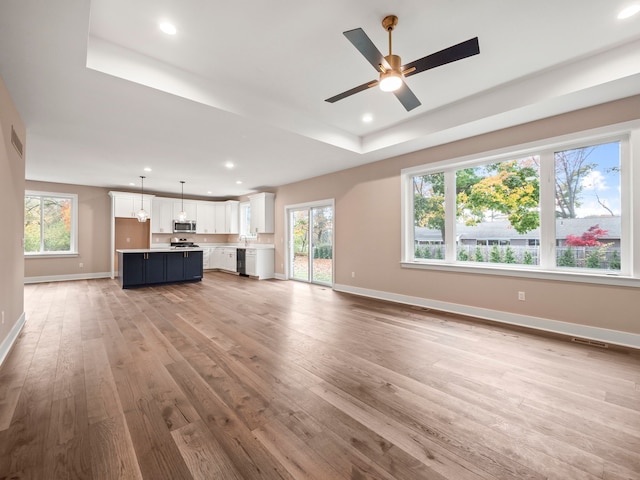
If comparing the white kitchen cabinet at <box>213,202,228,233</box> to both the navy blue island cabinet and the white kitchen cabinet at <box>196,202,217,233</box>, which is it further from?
the navy blue island cabinet

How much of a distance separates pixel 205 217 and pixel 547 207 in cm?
934

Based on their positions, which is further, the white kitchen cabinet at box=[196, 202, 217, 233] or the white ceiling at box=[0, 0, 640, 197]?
the white kitchen cabinet at box=[196, 202, 217, 233]

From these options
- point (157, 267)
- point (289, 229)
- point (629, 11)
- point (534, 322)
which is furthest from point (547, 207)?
point (157, 267)

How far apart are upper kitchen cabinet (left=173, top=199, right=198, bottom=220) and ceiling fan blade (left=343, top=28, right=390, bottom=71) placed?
8.67 meters

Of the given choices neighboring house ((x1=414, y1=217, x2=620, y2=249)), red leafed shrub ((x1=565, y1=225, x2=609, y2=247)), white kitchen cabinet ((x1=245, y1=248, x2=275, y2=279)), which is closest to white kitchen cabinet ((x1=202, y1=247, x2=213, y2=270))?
white kitchen cabinet ((x1=245, y1=248, x2=275, y2=279))

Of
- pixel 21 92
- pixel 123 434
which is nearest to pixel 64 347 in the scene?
pixel 123 434

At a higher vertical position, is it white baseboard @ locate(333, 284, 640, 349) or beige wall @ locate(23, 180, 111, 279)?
beige wall @ locate(23, 180, 111, 279)

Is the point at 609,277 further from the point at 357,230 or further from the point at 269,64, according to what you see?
the point at 269,64

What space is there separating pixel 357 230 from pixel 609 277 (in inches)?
148

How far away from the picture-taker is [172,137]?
4.28 m

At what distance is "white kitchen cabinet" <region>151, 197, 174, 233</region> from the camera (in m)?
8.90

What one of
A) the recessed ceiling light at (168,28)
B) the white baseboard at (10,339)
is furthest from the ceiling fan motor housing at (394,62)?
the white baseboard at (10,339)

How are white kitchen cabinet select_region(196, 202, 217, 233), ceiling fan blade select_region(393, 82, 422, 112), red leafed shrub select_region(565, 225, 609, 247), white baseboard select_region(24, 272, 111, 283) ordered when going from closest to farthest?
ceiling fan blade select_region(393, 82, 422, 112)
red leafed shrub select_region(565, 225, 609, 247)
white baseboard select_region(24, 272, 111, 283)
white kitchen cabinet select_region(196, 202, 217, 233)

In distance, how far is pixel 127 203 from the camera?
8281 millimetres
